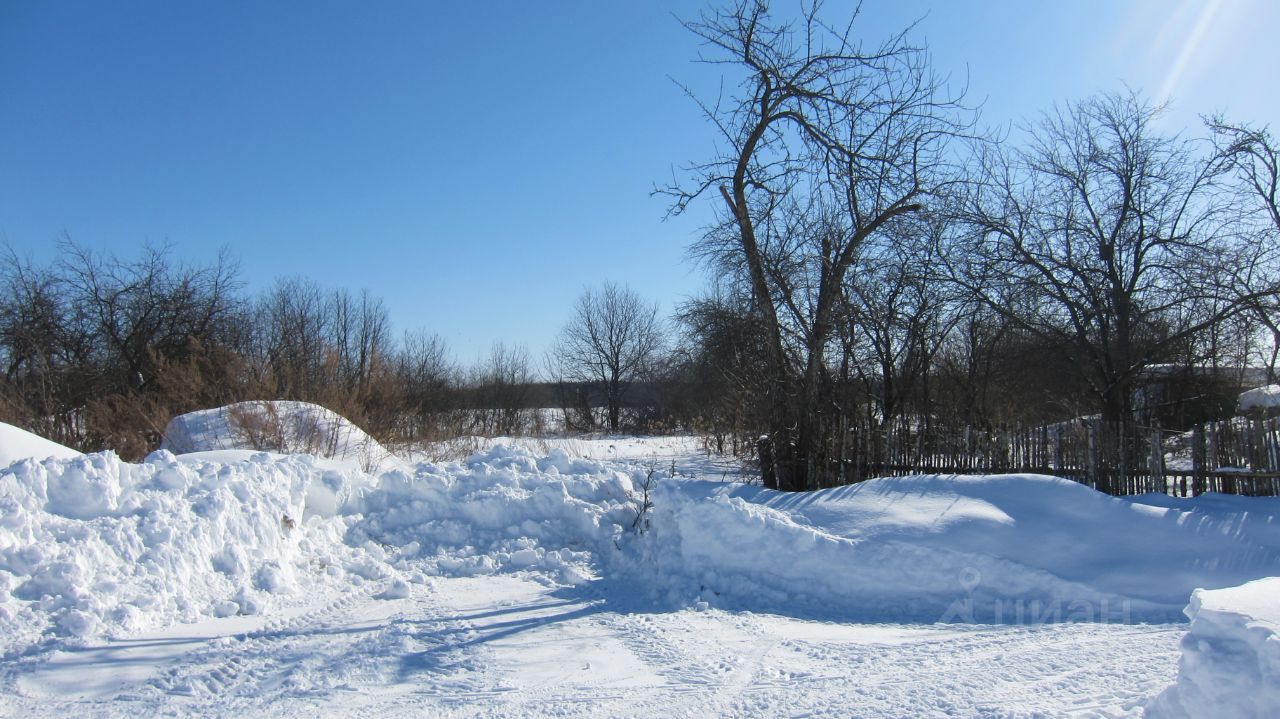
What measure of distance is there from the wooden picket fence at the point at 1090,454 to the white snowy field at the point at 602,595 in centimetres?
83

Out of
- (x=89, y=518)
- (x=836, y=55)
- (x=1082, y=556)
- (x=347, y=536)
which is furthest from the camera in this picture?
(x=836, y=55)

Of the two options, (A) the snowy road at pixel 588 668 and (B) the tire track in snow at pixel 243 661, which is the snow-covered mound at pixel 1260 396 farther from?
(B) the tire track in snow at pixel 243 661

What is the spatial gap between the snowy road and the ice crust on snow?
1.80 feet

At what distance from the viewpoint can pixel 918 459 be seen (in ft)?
36.8

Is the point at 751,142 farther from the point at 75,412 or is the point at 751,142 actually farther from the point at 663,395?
the point at 663,395

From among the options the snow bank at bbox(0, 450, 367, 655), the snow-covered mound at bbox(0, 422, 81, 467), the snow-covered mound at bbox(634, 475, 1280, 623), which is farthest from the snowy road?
the snow-covered mound at bbox(0, 422, 81, 467)

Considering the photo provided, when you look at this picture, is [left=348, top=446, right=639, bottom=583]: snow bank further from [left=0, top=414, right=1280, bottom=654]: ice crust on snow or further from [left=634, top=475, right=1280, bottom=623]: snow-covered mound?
[left=634, top=475, right=1280, bottom=623]: snow-covered mound

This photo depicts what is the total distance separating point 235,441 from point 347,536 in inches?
216

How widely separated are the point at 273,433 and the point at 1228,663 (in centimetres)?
1298

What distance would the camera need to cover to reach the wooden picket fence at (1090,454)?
9.12 m

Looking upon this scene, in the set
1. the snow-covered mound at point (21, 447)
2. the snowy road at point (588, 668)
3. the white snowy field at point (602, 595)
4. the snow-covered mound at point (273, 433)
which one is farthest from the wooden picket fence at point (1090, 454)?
the snow-covered mound at point (21, 447)

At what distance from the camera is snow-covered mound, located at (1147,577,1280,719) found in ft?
10.4

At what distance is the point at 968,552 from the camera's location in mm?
7227

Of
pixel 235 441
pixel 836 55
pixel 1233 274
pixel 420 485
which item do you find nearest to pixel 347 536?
pixel 420 485
